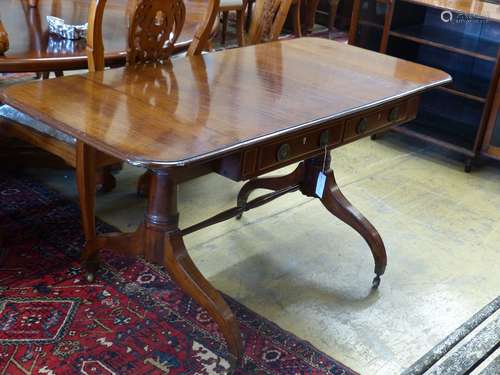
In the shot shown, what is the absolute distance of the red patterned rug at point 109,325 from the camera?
79.4 inches

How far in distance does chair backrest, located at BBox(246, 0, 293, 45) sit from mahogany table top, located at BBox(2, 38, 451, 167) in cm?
10

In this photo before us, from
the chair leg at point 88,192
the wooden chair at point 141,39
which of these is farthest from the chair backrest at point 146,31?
the chair leg at point 88,192

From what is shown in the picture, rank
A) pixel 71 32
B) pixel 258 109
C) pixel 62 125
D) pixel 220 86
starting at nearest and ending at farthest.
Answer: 1. pixel 62 125
2. pixel 258 109
3. pixel 220 86
4. pixel 71 32

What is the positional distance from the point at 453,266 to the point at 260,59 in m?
1.12

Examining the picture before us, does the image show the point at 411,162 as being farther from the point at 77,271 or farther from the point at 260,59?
the point at 77,271

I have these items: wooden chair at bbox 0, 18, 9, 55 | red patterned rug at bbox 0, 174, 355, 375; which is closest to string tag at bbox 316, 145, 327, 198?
red patterned rug at bbox 0, 174, 355, 375

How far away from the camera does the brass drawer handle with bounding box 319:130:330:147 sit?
1995mm

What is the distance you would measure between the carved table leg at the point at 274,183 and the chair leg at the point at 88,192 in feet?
1.69

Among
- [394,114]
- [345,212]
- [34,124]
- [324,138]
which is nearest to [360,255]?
[345,212]

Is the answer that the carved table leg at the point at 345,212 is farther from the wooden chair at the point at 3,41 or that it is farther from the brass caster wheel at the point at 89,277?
the wooden chair at the point at 3,41

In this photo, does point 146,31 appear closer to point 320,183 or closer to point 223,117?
point 223,117

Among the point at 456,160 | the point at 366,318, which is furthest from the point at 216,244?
the point at 456,160

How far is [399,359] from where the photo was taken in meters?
2.17

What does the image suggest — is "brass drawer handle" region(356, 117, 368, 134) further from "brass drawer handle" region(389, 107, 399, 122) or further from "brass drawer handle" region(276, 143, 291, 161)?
"brass drawer handle" region(276, 143, 291, 161)
